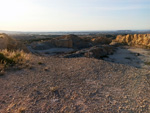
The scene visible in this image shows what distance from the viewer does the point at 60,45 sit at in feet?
101

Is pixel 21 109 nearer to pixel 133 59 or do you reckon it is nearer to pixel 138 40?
pixel 133 59

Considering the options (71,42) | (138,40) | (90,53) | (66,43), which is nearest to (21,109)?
(90,53)

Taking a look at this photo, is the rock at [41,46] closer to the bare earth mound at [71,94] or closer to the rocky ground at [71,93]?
the rocky ground at [71,93]

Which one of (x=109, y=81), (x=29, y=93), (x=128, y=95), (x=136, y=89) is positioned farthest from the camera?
(x=109, y=81)

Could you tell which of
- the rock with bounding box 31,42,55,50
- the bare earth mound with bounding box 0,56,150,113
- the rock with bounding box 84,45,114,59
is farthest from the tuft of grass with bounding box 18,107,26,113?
the rock with bounding box 31,42,55,50

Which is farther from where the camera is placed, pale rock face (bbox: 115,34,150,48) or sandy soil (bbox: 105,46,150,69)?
pale rock face (bbox: 115,34,150,48)

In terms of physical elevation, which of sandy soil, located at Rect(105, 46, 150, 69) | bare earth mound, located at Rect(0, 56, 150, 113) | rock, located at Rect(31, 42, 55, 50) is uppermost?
bare earth mound, located at Rect(0, 56, 150, 113)

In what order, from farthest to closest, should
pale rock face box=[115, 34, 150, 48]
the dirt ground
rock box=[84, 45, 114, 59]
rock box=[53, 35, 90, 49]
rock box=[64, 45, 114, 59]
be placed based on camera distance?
pale rock face box=[115, 34, 150, 48]
rock box=[53, 35, 90, 49]
rock box=[64, 45, 114, 59]
rock box=[84, 45, 114, 59]
the dirt ground

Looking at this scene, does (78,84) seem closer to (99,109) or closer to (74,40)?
(99,109)

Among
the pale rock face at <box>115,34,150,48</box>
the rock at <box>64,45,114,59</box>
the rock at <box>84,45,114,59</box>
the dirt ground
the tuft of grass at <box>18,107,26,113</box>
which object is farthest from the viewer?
the pale rock face at <box>115,34,150,48</box>

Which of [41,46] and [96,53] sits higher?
[96,53]

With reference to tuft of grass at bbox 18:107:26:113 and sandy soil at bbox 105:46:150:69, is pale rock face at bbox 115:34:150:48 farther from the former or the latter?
tuft of grass at bbox 18:107:26:113

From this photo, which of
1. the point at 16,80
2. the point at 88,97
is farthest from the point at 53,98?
the point at 16,80

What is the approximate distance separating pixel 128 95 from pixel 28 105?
3434 millimetres
